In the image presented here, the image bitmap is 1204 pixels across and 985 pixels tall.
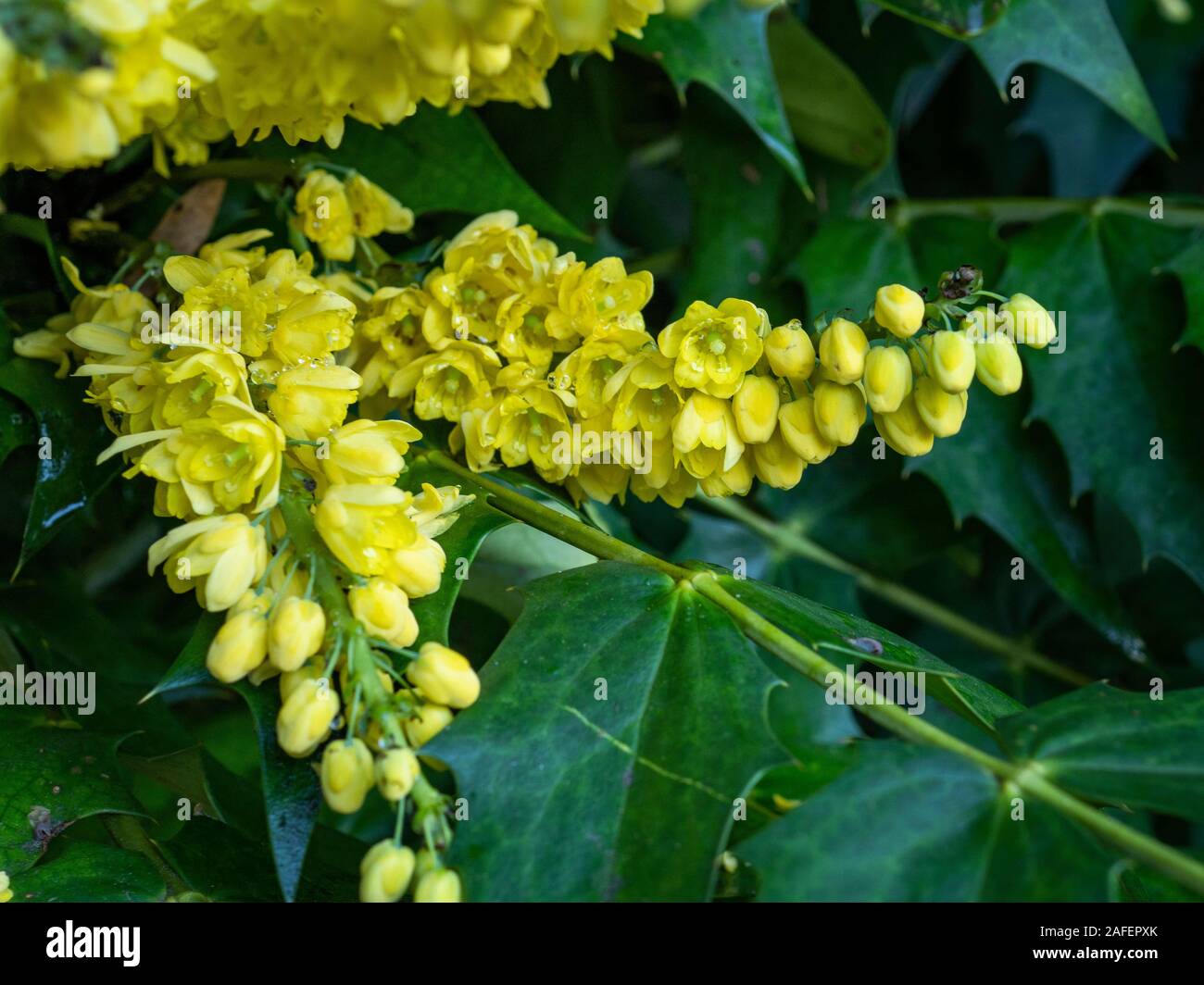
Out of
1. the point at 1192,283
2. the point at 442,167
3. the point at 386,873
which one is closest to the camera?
the point at 386,873

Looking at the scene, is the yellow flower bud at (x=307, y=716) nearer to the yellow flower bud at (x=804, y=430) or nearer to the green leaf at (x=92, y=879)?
the green leaf at (x=92, y=879)

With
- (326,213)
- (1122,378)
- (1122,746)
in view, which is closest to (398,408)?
(326,213)

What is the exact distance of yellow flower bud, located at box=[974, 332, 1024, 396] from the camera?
592mm

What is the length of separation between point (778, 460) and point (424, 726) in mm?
235

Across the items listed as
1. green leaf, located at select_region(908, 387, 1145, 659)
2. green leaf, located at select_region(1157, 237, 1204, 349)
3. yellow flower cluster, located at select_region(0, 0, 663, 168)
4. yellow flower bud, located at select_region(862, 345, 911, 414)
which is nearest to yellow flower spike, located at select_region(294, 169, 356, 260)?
yellow flower cluster, located at select_region(0, 0, 663, 168)

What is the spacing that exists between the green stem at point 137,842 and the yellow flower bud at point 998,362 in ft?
1.59

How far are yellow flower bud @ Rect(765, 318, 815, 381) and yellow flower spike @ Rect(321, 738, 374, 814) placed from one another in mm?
275

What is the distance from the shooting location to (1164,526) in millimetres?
1013

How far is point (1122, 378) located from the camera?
1037 millimetres

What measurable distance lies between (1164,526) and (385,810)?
2.23 ft

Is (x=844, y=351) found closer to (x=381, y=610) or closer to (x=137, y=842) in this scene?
(x=381, y=610)

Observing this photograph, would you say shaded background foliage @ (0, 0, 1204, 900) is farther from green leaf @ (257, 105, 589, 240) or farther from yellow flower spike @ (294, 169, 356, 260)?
yellow flower spike @ (294, 169, 356, 260)

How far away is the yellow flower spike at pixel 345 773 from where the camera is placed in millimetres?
513
